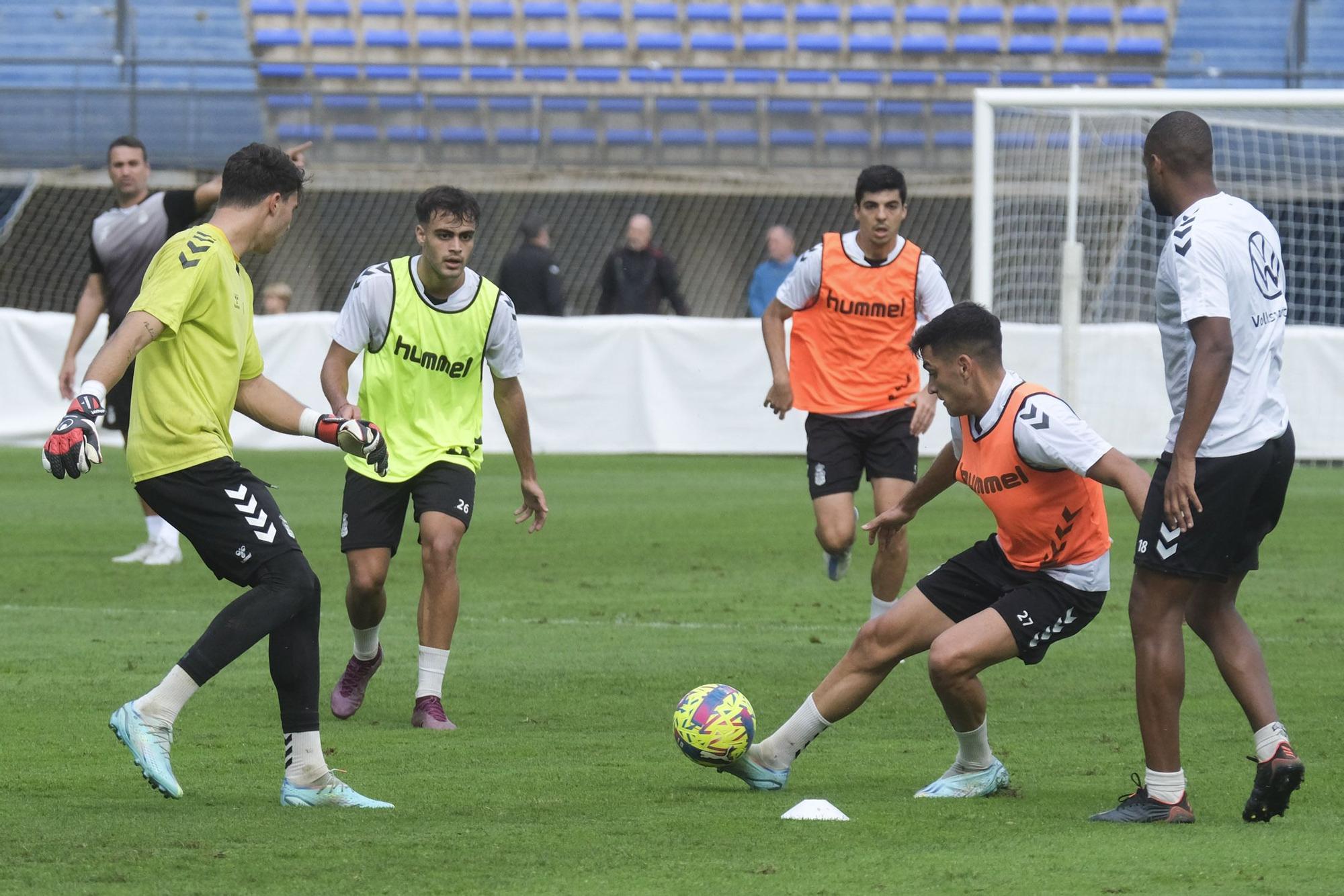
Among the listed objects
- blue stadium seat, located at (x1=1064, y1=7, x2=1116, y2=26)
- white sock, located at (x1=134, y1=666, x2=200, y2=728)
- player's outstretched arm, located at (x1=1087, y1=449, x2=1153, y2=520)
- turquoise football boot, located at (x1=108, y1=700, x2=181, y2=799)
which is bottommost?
turquoise football boot, located at (x1=108, y1=700, x2=181, y2=799)

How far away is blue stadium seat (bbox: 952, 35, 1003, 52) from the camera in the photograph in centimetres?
2414

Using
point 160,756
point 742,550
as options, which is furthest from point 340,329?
point 742,550

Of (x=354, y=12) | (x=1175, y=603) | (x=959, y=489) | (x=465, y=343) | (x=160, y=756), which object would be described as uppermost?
(x=354, y=12)

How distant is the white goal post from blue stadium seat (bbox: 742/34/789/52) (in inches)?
277

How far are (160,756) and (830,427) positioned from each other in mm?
4490

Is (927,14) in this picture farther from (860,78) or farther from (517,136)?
(517,136)

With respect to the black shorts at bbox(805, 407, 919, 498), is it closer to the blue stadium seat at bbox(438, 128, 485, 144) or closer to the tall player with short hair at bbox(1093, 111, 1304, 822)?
the tall player with short hair at bbox(1093, 111, 1304, 822)

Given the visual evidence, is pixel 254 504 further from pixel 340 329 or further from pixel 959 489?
pixel 959 489

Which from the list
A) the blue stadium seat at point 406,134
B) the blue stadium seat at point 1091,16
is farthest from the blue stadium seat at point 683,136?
the blue stadium seat at point 1091,16

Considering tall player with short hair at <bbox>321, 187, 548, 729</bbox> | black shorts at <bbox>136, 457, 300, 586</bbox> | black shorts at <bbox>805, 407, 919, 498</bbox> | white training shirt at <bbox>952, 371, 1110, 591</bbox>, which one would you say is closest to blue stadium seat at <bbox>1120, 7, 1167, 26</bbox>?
black shorts at <bbox>805, 407, 919, 498</bbox>

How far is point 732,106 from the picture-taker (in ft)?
72.0

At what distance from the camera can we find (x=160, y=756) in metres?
4.83

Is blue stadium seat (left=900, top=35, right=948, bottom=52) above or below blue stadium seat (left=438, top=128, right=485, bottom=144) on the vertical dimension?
above

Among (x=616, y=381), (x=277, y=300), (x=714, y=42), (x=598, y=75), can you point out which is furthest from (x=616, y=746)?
(x=714, y=42)
